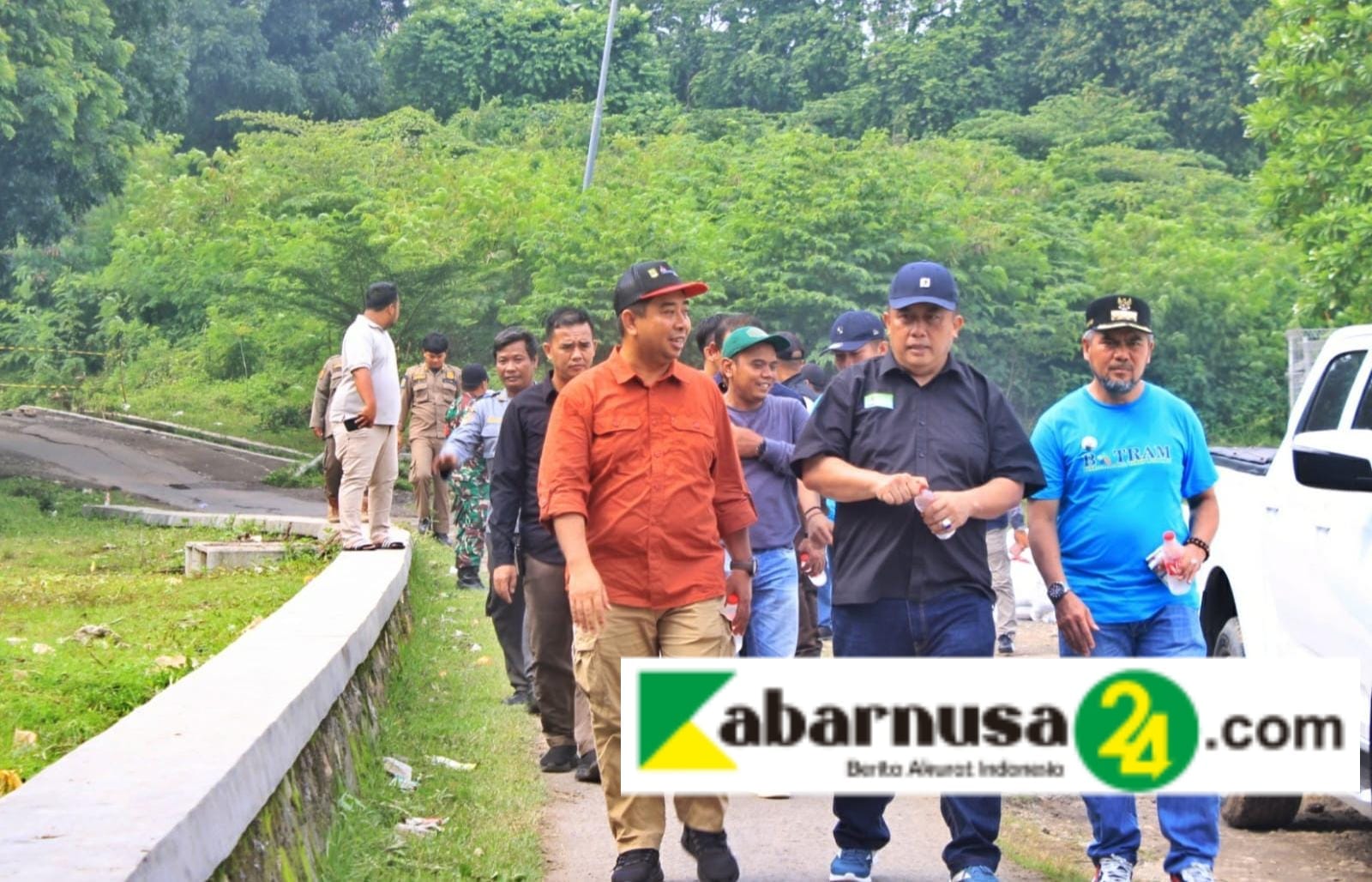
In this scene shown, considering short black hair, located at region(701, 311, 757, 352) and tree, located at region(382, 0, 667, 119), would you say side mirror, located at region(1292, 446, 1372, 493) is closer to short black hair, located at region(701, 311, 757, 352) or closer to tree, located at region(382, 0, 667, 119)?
short black hair, located at region(701, 311, 757, 352)

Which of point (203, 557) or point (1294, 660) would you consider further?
point (203, 557)

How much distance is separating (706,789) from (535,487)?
2.63 metres

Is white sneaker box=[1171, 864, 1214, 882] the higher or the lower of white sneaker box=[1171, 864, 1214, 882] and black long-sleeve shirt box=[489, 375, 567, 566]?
the lower

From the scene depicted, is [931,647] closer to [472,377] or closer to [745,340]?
[745,340]

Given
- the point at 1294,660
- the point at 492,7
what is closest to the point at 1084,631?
the point at 1294,660

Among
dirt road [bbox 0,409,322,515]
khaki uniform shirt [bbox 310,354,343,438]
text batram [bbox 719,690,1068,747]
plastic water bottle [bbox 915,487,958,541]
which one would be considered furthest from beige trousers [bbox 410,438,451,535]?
text batram [bbox 719,690,1068,747]

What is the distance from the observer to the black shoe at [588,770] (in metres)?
7.82

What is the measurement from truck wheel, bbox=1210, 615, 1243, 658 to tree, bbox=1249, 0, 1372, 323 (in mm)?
12917

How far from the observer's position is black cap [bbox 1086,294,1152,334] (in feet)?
20.3

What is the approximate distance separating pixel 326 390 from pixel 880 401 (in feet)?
33.6

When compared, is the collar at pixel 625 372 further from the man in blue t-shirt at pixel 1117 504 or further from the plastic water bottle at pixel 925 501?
the man in blue t-shirt at pixel 1117 504

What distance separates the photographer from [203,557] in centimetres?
1355

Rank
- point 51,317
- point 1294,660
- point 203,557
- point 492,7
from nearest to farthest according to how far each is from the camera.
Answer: point 1294,660, point 203,557, point 51,317, point 492,7

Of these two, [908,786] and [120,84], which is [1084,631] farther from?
[120,84]
